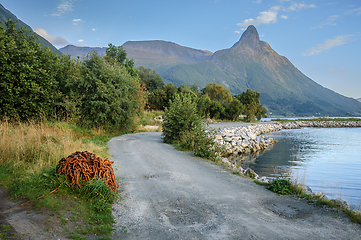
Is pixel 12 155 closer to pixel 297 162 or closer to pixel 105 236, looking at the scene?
pixel 105 236

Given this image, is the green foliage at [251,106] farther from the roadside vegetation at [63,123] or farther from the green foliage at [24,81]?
the green foliage at [24,81]

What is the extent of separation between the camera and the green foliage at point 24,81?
1350cm

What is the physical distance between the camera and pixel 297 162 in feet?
49.6

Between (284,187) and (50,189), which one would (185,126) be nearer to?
(284,187)

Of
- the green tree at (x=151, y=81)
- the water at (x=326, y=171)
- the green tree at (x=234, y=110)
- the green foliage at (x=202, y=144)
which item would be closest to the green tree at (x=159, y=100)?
the green tree at (x=151, y=81)

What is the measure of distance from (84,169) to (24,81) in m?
12.7

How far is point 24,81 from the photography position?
1394cm

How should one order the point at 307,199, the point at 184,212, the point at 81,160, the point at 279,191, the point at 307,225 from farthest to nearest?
the point at 279,191
the point at 307,199
the point at 81,160
the point at 184,212
the point at 307,225

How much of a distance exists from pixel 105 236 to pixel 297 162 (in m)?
15.3

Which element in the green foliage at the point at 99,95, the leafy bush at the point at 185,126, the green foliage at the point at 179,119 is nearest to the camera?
the leafy bush at the point at 185,126

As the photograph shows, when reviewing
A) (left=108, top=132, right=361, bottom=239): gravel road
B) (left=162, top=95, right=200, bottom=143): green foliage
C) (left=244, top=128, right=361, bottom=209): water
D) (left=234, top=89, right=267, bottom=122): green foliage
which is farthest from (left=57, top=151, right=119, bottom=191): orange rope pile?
(left=234, top=89, right=267, bottom=122): green foliage

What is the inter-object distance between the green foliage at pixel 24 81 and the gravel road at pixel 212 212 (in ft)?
36.1

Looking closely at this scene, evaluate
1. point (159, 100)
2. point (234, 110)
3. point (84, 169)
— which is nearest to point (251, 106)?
point (234, 110)

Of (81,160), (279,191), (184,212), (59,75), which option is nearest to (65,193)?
(81,160)
